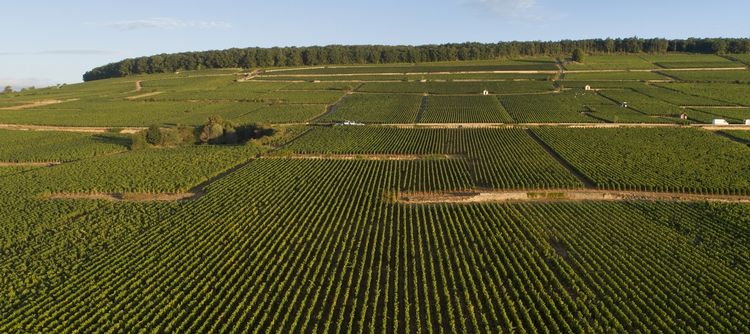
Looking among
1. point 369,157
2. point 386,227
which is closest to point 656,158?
point 369,157

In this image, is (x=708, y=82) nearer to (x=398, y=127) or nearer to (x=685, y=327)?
(x=398, y=127)

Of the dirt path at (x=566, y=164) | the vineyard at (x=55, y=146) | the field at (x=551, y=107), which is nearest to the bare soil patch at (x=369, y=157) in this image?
the dirt path at (x=566, y=164)

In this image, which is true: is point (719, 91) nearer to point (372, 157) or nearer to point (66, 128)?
point (372, 157)

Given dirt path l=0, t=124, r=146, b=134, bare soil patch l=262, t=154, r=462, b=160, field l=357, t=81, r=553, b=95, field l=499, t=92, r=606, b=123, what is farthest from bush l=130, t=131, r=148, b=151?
field l=357, t=81, r=553, b=95

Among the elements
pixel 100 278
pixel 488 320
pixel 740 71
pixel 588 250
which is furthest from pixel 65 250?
pixel 740 71

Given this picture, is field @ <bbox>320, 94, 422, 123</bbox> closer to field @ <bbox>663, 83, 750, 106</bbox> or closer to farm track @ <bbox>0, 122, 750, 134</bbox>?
farm track @ <bbox>0, 122, 750, 134</bbox>
